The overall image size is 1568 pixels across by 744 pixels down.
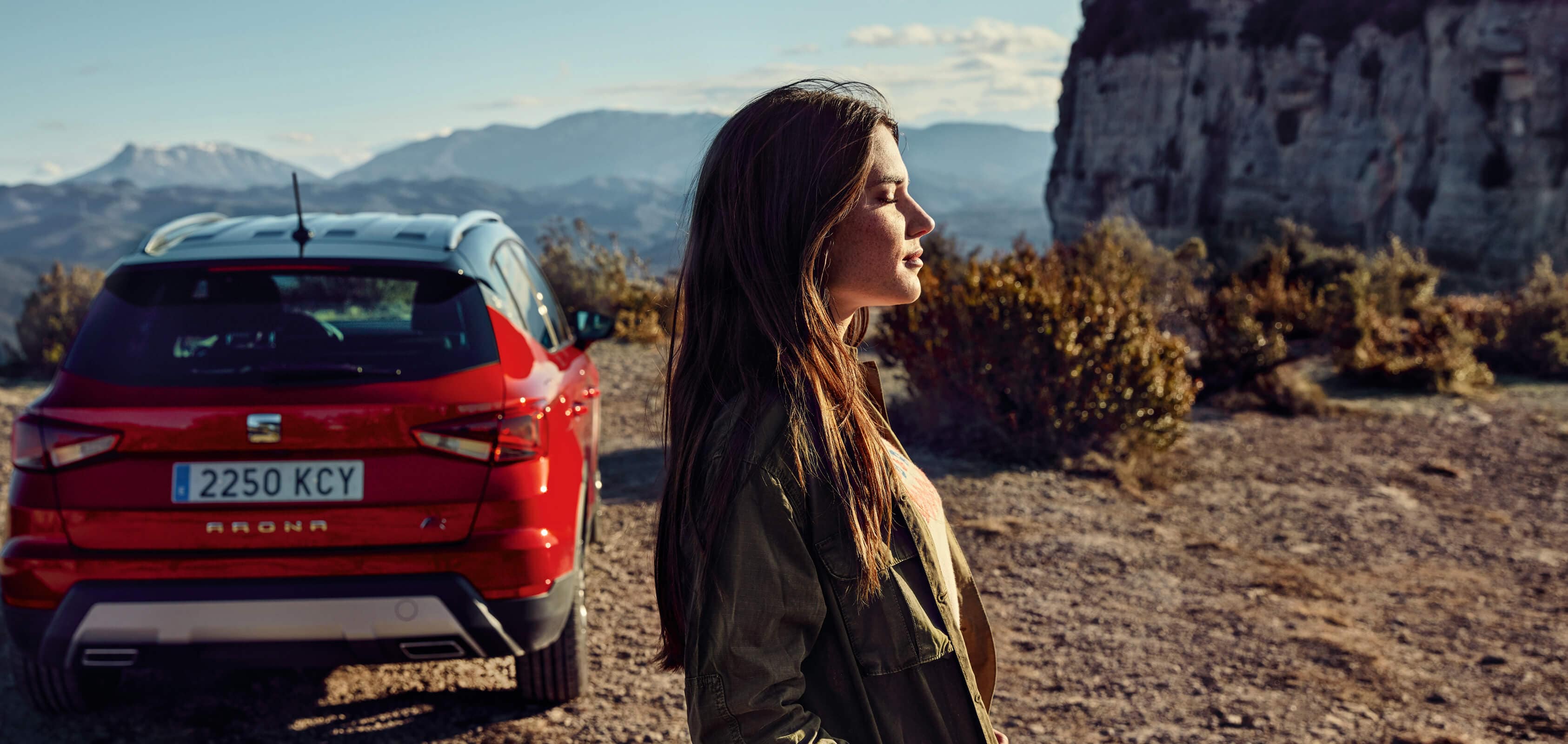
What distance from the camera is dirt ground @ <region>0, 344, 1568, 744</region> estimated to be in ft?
11.4

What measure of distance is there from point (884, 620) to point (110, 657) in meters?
2.58

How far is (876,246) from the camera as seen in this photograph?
1311 mm

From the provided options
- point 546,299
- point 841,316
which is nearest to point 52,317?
point 546,299

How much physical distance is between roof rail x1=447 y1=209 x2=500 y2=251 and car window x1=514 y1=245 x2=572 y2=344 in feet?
0.55

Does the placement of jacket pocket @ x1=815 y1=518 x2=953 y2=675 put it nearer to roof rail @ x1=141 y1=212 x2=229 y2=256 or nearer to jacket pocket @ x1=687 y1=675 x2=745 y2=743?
jacket pocket @ x1=687 y1=675 x2=745 y2=743

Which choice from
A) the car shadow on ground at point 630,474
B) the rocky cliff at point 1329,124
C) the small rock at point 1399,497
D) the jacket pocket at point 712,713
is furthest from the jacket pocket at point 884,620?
the rocky cliff at point 1329,124

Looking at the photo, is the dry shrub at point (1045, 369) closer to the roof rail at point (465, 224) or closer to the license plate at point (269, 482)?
the roof rail at point (465, 224)

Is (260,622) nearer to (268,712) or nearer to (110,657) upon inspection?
(110,657)

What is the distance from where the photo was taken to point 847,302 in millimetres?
1347

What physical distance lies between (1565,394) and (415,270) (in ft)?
37.1

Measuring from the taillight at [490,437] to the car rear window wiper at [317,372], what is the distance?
0.70 feet

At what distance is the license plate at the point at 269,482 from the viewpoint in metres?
2.81

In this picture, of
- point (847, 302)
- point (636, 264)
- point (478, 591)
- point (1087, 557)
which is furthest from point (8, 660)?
point (636, 264)

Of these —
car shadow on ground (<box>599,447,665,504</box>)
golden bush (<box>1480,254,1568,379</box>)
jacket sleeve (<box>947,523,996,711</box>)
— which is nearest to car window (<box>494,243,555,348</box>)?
car shadow on ground (<box>599,447,665,504</box>)
